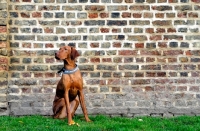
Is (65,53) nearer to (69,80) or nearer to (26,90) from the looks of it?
(69,80)

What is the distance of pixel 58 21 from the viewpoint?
791 centimetres

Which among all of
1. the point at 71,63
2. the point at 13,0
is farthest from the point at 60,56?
the point at 13,0

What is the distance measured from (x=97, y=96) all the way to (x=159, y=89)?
1.21m

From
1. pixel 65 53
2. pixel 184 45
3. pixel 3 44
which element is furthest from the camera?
pixel 184 45

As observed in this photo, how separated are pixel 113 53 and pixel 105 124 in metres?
1.75

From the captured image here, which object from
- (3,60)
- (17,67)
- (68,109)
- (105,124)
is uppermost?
(3,60)

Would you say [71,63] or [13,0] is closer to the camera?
[71,63]

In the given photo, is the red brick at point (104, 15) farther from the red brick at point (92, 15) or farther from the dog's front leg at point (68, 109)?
the dog's front leg at point (68, 109)

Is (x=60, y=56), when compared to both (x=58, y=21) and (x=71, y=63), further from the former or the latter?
(x=58, y=21)

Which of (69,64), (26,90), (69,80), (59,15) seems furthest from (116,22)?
(26,90)

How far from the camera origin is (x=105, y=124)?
6.68 m

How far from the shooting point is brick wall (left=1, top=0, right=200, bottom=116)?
25.9ft

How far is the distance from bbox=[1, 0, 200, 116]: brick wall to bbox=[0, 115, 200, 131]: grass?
1.42ft

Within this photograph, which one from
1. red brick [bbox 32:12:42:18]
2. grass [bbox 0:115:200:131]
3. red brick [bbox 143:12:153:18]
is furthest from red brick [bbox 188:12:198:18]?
red brick [bbox 32:12:42:18]
